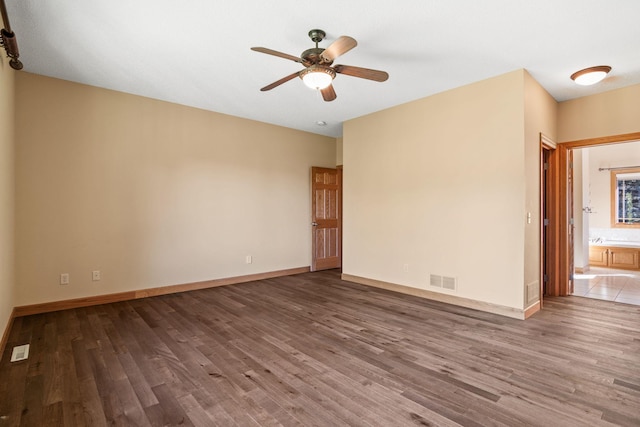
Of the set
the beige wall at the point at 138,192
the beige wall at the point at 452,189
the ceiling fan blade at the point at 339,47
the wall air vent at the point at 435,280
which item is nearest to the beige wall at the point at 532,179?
the beige wall at the point at 452,189

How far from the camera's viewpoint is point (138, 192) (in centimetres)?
438

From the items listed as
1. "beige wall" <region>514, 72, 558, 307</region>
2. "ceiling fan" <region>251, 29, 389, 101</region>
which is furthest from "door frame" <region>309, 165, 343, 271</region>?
"beige wall" <region>514, 72, 558, 307</region>

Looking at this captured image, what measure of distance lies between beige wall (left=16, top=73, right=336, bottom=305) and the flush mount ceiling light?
4311 millimetres

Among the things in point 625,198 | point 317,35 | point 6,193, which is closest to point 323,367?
point 317,35

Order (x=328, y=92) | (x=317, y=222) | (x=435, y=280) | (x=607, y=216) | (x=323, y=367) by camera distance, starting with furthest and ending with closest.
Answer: (x=607, y=216), (x=317, y=222), (x=435, y=280), (x=328, y=92), (x=323, y=367)

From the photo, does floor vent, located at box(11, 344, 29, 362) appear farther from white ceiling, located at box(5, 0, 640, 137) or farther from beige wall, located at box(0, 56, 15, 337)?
white ceiling, located at box(5, 0, 640, 137)

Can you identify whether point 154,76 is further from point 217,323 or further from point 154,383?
point 154,383

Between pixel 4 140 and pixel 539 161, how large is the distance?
5741 mm

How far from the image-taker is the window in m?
7.14

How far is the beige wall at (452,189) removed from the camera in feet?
11.8

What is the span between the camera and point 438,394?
2072 millimetres

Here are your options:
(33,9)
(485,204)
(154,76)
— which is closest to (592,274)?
(485,204)

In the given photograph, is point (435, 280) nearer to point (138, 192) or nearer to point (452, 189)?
point (452, 189)

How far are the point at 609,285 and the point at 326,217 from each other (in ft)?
16.0
